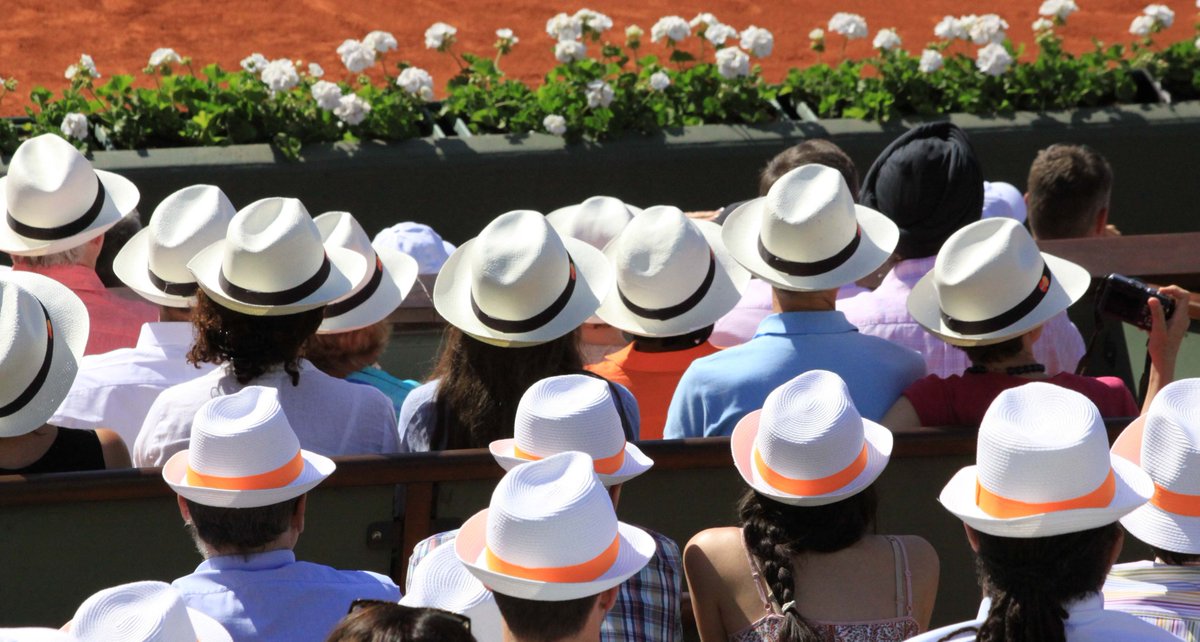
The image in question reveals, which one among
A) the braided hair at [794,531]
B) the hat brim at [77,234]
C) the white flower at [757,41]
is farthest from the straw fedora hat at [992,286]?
the white flower at [757,41]

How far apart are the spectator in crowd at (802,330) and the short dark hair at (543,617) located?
1581mm

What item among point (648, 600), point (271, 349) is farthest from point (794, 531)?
point (271, 349)

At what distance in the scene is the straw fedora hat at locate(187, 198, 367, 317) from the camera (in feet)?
14.7

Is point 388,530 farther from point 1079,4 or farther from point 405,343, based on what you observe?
point 1079,4

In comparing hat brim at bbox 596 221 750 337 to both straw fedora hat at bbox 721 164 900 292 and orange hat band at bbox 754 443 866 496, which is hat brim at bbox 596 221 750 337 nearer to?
straw fedora hat at bbox 721 164 900 292

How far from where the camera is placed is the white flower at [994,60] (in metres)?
9.65

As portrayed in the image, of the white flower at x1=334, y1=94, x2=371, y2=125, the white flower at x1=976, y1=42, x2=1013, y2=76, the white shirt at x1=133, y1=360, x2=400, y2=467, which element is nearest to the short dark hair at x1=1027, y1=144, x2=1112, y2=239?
the white flower at x1=976, y1=42, x2=1013, y2=76

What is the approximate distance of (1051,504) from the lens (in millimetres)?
2979

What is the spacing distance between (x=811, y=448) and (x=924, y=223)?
7.27ft

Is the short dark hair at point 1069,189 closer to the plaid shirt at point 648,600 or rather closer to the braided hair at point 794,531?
the braided hair at point 794,531

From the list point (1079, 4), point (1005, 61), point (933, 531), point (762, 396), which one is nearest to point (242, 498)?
point (762, 396)

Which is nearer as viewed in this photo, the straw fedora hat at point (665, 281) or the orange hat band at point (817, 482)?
the orange hat band at point (817, 482)

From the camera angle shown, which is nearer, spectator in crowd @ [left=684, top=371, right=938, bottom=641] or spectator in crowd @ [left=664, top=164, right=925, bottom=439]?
spectator in crowd @ [left=684, top=371, right=938, bottom=641]

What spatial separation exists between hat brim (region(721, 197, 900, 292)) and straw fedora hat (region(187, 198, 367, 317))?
3.89 feet
